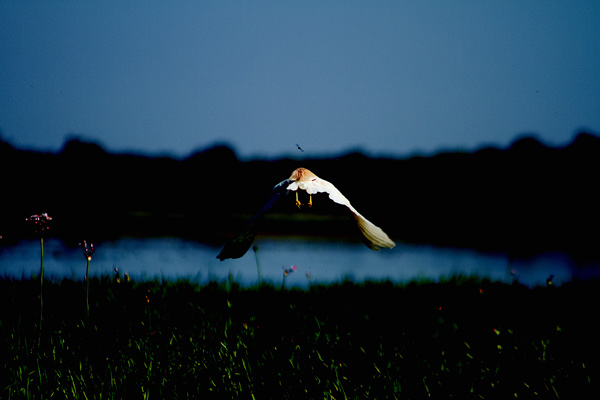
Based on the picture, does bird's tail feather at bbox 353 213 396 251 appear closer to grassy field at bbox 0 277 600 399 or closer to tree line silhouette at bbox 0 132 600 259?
grassy field at bbox 0 277 600 399

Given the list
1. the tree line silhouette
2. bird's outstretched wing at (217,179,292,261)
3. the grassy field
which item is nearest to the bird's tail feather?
bird's outstretched wing at (217,179,292,261)

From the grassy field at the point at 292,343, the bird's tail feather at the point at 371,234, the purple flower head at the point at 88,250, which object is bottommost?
the grassy field at the point at 292,343

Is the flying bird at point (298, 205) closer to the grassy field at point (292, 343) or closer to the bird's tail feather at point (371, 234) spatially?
the bird's tail feather at point (371, 234)

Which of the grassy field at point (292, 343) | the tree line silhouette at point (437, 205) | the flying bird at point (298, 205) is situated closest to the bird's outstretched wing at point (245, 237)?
the flying bird at point (298, 205)

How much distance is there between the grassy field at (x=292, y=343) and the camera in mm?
2512

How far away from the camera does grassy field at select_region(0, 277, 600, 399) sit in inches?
98.9

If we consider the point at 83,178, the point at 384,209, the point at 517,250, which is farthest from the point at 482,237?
the point at 83,178

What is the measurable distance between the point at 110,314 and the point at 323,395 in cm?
182

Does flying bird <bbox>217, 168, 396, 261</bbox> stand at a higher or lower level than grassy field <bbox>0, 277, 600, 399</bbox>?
higher

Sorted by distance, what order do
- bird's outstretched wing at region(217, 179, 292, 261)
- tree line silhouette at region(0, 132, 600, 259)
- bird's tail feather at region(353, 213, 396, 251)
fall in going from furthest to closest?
tree line silhouette at region(0, 132, 600, 259) < bird's tail feather at region(353, 213, 396, 251) < bird's outstretched wing at region(217, 179, 292, 261)

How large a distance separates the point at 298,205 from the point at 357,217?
336mm

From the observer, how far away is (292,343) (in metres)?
2.94

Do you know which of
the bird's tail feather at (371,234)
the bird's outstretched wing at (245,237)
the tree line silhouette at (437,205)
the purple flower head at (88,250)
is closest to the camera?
the bird's outstretched wing at (245,237)

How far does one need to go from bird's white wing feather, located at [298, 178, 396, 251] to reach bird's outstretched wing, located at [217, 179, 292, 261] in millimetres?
98
